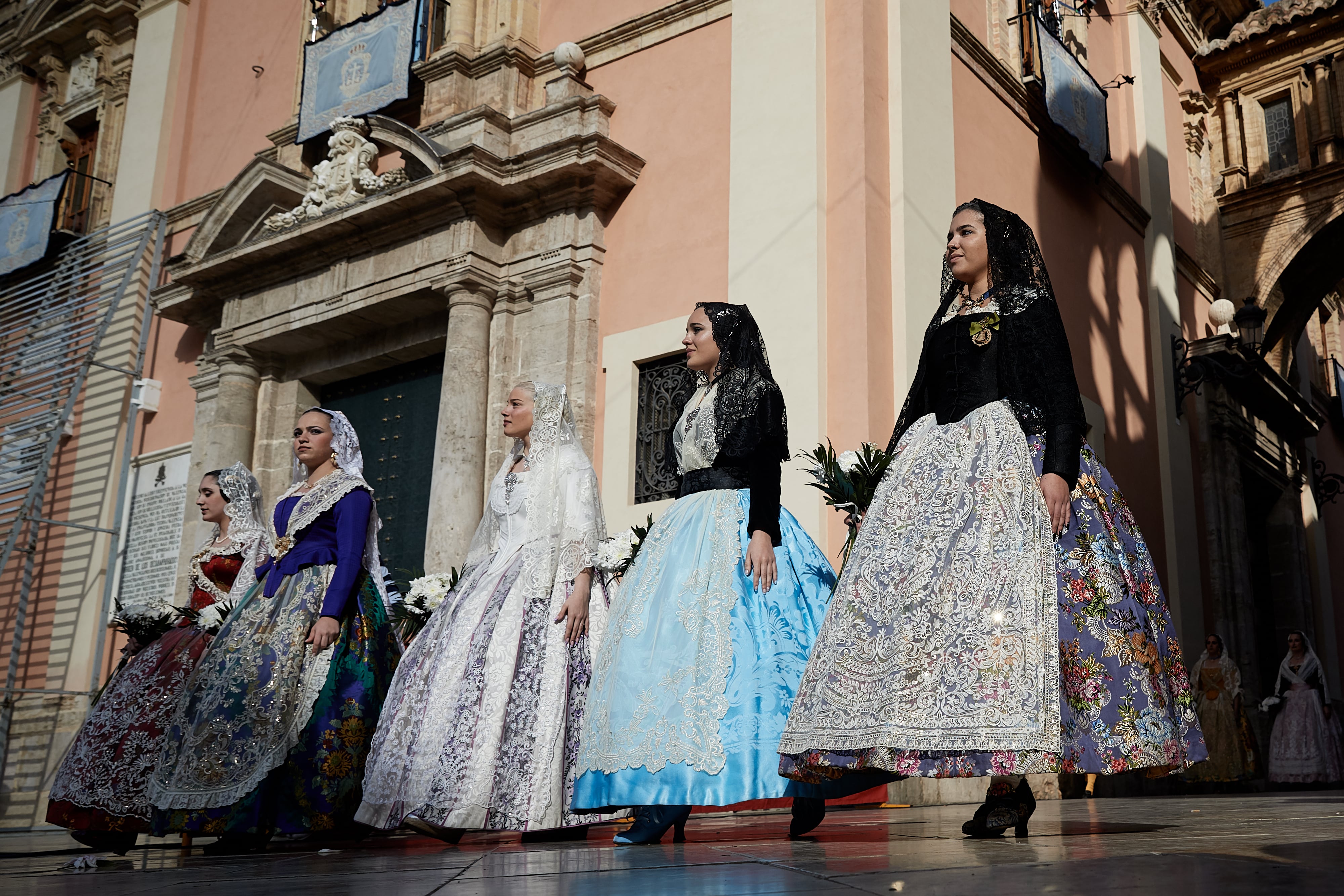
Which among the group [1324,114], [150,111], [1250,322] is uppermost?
[1324,114]

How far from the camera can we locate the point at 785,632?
4.28 meters

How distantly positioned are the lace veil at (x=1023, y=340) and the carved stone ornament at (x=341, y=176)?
27.1 feet

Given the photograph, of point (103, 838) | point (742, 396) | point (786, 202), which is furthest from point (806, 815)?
point (786, 202)

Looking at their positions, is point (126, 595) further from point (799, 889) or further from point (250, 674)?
point (799, 889)

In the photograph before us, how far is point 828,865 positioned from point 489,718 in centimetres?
251

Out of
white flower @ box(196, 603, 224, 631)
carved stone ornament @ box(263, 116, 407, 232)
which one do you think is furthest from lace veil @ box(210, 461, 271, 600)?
carved stone ornament @ box(263, 116, 407, 232)

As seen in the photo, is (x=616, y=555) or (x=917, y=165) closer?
(x=616, y=555)

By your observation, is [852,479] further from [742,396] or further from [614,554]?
[742,396]

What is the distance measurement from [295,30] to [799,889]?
13237mm

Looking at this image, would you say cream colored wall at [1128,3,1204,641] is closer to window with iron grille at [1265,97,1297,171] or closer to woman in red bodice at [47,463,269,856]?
window with iron grille at [1265,97,1297,171]

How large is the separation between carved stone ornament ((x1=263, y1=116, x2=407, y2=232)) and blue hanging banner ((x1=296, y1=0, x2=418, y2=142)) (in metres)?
0.44

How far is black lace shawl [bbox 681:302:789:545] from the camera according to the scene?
4488 mm

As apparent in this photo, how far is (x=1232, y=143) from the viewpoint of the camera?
56.6ft

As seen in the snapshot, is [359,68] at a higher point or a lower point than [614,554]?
higher
